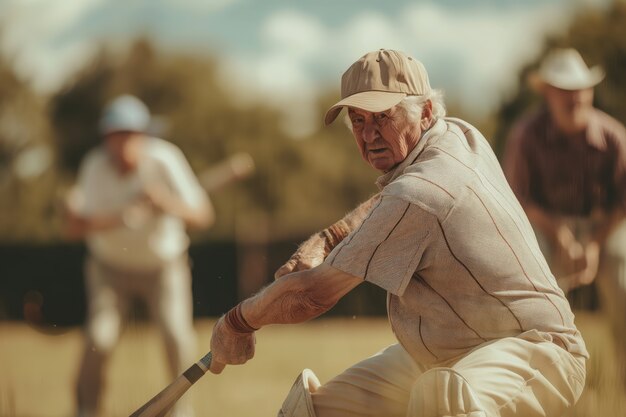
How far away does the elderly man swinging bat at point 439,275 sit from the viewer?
322 cm

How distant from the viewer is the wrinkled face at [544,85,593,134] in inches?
265

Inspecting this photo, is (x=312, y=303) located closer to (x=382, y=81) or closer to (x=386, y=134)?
(x=386, y=134)

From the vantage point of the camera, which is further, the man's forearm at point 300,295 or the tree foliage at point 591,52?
the tree foliage at point 591,52

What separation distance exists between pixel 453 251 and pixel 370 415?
70 cm

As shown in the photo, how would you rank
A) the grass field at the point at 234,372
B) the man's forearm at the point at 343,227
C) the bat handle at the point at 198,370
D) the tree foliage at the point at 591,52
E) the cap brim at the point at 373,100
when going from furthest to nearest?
the tree foliage at the point at 591,52
the grass field at the point at 234,372
the man's forearm at the point at 343,227
the bat handle at the point at 198,370
the cap brim at the point at 373,100

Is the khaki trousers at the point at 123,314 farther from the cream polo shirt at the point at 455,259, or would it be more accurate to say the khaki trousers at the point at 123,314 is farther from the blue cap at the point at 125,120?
the cream polo shirt at the point at 455,259

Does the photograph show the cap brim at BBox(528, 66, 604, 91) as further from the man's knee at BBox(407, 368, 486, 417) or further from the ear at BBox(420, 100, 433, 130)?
the man's knee at BBox(407, 368, 486, 417)

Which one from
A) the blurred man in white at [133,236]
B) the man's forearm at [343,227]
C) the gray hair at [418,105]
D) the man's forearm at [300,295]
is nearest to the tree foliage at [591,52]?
the blurred man in white at [133,236]

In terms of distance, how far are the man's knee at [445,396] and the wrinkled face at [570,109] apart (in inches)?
153

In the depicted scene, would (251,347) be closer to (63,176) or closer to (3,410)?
(3,410)

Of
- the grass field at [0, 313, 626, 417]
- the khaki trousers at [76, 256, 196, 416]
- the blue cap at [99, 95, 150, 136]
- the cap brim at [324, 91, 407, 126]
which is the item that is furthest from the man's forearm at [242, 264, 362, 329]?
the blue cap at [99, 95, 150, 136]

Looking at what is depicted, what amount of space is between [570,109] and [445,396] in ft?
13.3

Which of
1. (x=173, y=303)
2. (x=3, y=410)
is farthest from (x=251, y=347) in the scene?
(x=173, y=303)

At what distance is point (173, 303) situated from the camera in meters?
6.95
